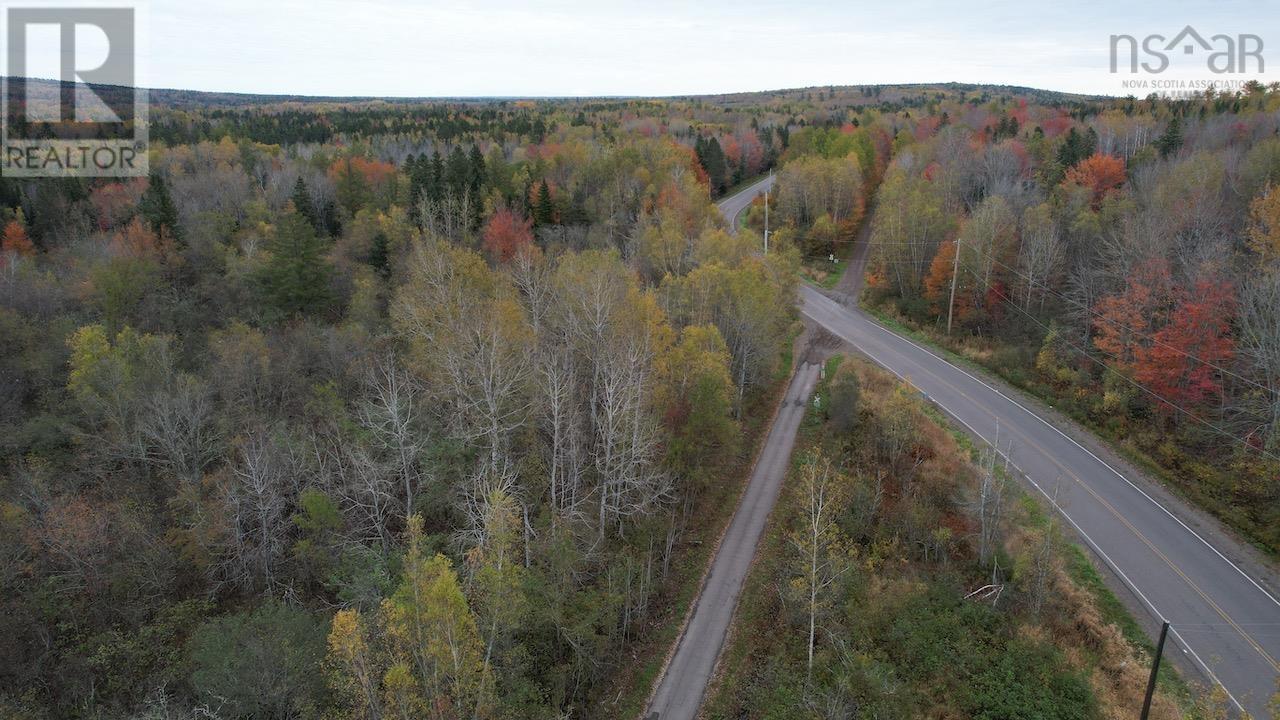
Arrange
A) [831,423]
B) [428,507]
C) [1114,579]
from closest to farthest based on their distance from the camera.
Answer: [1114,579] → [428,507] → [831,423]

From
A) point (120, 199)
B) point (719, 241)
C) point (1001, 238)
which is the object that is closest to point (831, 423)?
point (719, 241)

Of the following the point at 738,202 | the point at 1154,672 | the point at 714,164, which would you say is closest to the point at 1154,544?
the point at 1154,672

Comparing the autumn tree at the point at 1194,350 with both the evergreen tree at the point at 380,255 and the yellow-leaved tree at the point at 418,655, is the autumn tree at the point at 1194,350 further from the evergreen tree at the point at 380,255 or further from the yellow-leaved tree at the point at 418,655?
the evergreen tree at the point at 380,255

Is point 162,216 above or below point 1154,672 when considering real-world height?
above

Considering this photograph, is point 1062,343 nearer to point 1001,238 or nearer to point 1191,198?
point 1001,238

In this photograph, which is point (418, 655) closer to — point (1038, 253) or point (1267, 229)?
point (1038, 253)

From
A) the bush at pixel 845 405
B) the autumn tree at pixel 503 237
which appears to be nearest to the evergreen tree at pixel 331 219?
the autumn tree at pixel 503 237

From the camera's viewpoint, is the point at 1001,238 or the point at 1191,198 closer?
the point at 1191,198

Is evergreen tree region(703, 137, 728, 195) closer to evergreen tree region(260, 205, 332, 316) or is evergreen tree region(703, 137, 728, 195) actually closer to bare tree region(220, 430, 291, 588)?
evergreen tree region(260, 205, 332, 316)
